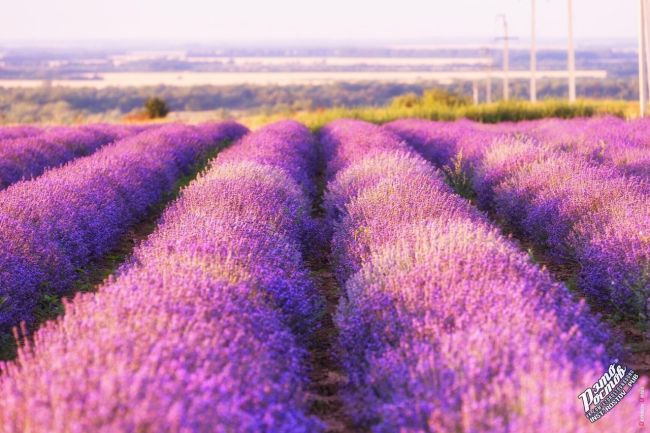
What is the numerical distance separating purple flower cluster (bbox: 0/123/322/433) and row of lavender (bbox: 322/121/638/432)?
0.31m

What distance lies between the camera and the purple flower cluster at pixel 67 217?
5.39 m

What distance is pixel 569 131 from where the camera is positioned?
13.2 meters

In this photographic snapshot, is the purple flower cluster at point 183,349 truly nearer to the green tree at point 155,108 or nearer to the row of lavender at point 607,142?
the row of lavender at point 607,142

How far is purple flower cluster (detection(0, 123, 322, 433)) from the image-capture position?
256 centimetres

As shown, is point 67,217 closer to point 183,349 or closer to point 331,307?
point 331,307

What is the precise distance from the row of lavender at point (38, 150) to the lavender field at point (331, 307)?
2105 millimetres

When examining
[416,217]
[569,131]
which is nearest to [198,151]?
[569,131]

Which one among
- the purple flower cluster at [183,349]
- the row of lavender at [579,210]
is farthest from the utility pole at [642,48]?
the purple flower cluster at [183,349]

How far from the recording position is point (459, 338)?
10.6 ft

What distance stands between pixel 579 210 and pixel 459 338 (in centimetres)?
380

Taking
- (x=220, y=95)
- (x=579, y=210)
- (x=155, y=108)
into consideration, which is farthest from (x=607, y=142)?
(x=220, y=95)

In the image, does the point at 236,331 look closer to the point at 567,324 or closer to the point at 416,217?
the point at 567,324

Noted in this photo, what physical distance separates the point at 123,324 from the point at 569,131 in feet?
36.3

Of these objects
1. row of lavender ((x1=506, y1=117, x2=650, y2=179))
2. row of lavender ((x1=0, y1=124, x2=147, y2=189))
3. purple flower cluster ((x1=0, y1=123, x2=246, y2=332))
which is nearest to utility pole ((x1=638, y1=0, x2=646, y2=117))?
row of lavender ((x1=506, y1=117, x2=650, y2=179))
